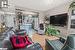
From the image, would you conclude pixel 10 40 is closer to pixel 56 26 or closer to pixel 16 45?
pixel 16 45

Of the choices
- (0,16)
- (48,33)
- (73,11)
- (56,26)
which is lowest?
(48,33)

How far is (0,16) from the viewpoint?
12.1 ft

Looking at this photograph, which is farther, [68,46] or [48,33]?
[48,33]

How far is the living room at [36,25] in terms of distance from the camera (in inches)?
103

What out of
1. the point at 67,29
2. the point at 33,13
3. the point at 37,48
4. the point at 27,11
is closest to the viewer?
the point at 37,48

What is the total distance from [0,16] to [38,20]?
6514mm

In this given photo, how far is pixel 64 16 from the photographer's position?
6.22 meters

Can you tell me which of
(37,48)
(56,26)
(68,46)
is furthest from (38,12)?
(68,46)

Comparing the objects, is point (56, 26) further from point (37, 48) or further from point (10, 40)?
point (37, 48)

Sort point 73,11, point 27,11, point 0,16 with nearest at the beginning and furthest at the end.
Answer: point 0,16
point 73,11
point 27,11

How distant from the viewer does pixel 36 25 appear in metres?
10.0

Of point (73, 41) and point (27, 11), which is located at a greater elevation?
point (27, 11)

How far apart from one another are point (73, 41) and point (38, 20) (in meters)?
8.94

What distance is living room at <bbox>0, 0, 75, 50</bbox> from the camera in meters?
2.61
